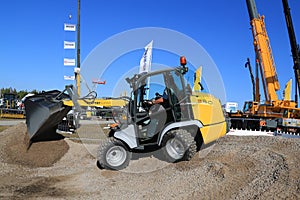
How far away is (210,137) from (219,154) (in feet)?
1.70

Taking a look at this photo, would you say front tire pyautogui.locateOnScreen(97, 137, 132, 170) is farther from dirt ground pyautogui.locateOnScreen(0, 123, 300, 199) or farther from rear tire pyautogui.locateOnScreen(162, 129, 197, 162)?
rear tire pyautogui.locateOnScreen(162, 129, 197, 162)

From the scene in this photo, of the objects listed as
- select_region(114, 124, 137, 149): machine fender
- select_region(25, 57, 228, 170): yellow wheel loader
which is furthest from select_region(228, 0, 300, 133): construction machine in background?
select_region(114, 124, 137, 149): machine fender

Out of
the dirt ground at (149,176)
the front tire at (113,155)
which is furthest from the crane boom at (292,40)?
the front tire at (113,155)

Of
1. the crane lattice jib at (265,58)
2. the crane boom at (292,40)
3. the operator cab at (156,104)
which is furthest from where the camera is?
the crane lattice jib at (265,58)

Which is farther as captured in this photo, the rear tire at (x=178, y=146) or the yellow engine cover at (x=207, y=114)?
the yellow engine cover at (x=207, y=114)

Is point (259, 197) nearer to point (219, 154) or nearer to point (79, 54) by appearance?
point (219, 154)

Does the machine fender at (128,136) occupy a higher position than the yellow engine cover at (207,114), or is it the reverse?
the yellow engine cover at (207,114)

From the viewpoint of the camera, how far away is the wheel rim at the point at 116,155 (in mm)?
6059

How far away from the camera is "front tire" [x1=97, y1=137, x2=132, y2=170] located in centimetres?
600

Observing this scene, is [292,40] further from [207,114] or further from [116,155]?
[116,155]

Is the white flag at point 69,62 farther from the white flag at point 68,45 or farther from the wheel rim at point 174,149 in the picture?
the wheel rim at point 174,149

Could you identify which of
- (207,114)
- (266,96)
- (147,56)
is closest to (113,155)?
(207,114)

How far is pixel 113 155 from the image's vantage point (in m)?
6.15

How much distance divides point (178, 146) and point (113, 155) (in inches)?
54.8
